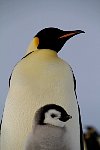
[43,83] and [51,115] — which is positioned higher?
[43,83]

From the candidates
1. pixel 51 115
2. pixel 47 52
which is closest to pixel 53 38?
pixel 47 52

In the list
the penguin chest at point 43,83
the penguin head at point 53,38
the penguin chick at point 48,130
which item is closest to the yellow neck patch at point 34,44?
the penguin head at point 53,38

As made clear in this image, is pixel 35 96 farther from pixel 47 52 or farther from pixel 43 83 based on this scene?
pixel 47 52

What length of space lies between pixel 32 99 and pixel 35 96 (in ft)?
0.04

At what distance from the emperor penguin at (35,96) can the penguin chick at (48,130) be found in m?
0.03

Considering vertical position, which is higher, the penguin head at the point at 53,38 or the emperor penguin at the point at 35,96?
the penguin head at the point at 53,38

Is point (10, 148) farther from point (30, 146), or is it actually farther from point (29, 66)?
point (29, 66)

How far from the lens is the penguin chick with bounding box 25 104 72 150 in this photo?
1.17 metres

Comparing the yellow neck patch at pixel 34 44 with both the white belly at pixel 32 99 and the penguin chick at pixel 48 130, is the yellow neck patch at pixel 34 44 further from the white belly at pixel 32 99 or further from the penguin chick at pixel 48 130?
the penguin chick at pixel 48 130

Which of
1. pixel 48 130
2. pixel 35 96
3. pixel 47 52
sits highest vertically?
pixel 47 52

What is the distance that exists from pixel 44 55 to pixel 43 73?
0.33ft

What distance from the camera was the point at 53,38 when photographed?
1384 mm

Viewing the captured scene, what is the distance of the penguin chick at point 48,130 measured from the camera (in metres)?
1.17

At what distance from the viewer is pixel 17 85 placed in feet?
4.21
